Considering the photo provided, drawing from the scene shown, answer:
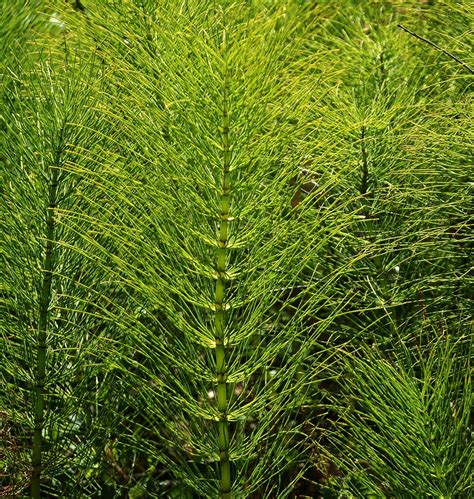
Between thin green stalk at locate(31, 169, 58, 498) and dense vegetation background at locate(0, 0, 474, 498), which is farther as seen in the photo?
thin green stalk at locate(31, 169, 58, 498)

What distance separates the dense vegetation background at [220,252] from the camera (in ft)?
6.05

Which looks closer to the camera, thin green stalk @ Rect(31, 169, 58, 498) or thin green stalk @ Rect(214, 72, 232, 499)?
thin green stalk @ Rect(214, 72, 232, 499)

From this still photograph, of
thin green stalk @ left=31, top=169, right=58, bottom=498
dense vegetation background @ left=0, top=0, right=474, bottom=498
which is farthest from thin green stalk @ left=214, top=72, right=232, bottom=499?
thin green stalk @ left=31, top=169, right=58, bottom=498

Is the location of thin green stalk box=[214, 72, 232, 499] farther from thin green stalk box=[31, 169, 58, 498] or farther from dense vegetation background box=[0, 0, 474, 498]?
thin green stalk box=[31, 169, 58, 498]

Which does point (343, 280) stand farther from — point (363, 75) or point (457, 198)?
point (363, 75)

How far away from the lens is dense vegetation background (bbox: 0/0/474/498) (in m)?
1.84

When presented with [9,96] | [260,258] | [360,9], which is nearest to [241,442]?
[260,258]

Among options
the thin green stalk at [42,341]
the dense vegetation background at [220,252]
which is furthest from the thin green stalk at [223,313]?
→ the thin green stalk at [42,341]

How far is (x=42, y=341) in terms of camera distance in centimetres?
207

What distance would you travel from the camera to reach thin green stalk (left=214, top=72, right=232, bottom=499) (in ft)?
6.02

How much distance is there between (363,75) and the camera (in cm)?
256

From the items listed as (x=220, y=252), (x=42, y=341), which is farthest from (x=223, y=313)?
(x=42, y=341)

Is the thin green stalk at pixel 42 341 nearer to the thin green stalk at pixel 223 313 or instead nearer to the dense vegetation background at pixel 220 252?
the dense vegetation background at pixel 220 252

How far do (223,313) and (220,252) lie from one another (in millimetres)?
126
